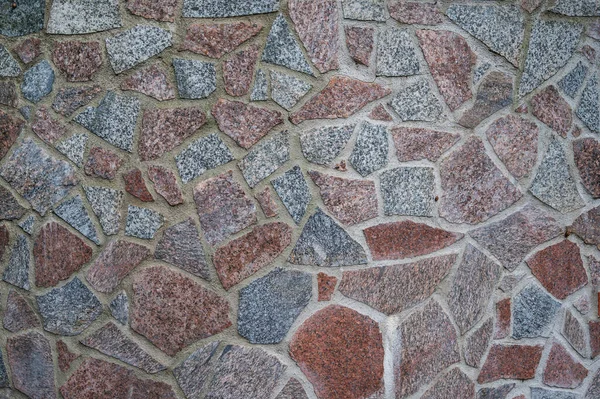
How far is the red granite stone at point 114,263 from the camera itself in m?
2.71

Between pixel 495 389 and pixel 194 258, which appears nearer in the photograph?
pixel 194 258

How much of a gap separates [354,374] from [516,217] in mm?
898

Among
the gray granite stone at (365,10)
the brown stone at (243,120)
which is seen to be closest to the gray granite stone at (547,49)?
the gray granite stone at (365,10)

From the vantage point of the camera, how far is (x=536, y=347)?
10.6 feet

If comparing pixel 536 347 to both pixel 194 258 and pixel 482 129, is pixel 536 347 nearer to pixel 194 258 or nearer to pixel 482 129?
pixel 482 129

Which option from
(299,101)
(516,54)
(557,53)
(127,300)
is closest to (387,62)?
(299,101)

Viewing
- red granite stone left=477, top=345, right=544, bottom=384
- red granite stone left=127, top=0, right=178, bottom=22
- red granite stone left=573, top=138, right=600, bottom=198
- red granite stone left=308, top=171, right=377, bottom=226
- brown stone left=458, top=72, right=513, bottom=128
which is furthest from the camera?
red granite stone left=573, top=138, right=600, bottom=198

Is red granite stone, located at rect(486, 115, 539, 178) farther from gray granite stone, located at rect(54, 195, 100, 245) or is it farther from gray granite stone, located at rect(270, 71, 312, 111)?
gray granite stone, located at rect(54, 195, 100, 245)

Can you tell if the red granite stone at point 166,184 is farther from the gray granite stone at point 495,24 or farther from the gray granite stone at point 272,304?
the gray granite stone at point 495,24

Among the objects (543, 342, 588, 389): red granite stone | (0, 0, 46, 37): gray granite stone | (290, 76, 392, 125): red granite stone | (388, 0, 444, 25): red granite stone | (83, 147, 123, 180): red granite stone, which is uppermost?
(0, 0, 46, 37): gray granite stone

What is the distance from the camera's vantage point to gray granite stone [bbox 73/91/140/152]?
2.70 m

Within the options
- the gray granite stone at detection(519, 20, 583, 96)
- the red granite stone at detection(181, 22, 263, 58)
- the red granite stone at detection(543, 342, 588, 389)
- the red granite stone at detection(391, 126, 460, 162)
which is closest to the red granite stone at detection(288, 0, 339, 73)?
the red granite stone at detection(181, 22, 263, 58)

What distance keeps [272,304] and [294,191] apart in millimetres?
395

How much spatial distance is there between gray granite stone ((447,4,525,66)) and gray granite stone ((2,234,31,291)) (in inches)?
67.8
